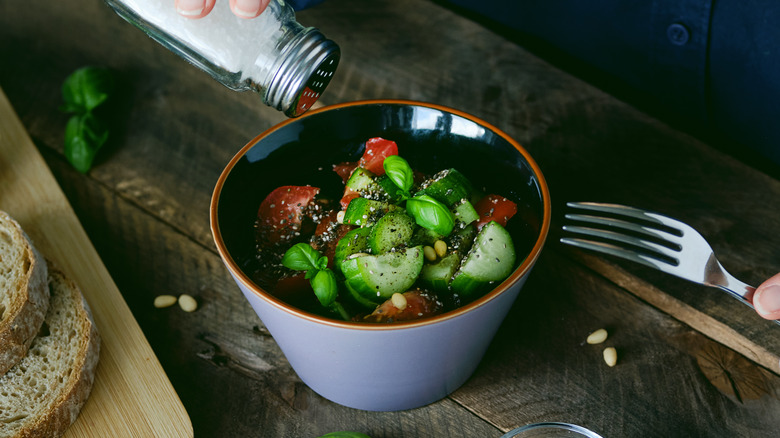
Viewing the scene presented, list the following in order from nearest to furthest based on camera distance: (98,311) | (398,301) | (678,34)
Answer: (398,301) < (98,311) < (678,34)

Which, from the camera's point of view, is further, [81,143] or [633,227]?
[81,143]

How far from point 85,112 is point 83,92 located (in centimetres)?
5

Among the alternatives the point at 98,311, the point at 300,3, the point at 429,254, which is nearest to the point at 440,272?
the point at 429,254

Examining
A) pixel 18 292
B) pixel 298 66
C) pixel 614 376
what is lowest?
pixel 614 376

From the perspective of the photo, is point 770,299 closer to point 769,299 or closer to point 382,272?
point 769,299

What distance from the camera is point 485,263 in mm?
1010

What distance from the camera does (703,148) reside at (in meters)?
1.55

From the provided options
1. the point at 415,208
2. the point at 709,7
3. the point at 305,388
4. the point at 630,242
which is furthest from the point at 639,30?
the point at 305,388

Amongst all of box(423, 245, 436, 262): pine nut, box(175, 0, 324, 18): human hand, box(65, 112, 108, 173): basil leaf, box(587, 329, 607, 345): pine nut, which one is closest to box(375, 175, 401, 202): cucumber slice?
box(423, 245, 436, 262): pine nut

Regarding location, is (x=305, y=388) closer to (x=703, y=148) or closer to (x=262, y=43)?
(x=262, y=43)

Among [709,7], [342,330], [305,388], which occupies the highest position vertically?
[709,7]

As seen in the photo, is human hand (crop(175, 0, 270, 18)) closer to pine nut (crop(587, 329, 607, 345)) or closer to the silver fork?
the silver fork

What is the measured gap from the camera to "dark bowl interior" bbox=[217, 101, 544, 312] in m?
1.15

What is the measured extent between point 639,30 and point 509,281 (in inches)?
42.5
